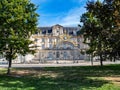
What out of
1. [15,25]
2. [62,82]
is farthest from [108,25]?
[15,25]

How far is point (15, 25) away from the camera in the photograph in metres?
36.7

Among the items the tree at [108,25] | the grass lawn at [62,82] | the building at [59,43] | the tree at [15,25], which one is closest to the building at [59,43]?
the building at [59,43]

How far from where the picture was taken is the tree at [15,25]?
35844mm

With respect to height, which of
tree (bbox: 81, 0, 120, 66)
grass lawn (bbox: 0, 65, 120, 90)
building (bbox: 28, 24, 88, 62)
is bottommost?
grass lawn (bbox: 0, 65, 120, 90)

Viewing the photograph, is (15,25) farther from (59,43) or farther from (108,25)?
(59,43)

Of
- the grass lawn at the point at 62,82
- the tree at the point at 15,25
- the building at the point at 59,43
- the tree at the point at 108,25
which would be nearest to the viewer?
the grass lawn at the point at 62,82

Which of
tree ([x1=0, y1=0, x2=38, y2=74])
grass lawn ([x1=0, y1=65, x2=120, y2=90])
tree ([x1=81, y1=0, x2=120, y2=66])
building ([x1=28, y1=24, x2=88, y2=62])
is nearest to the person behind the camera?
grass lawn ([x1=0, y1=65, x2=120, y2=90])

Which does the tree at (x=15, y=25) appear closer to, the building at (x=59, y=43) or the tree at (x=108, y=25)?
the tree at (x=108, y=25)

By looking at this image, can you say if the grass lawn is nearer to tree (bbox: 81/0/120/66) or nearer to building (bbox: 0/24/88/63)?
tree (bbox: 81/0/120/66)

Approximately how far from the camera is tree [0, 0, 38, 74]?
118 ft

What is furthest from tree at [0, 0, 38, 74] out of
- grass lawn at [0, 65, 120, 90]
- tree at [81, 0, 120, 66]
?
tree at [81, 0, 120, 66]

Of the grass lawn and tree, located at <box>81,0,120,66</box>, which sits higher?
tree, located at <box>81,0,120,66</box>

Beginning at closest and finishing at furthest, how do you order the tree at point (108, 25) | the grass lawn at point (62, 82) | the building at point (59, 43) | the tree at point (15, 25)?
the grass lawn at point (62, 82), the tree at point (108, 25), the tree at point (15, 25), the building at point (59, 43)

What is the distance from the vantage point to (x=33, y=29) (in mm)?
38562
